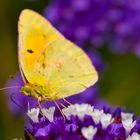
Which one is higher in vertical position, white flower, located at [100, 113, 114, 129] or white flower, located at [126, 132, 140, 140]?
white flower, located at [100, 113, 114, 129]

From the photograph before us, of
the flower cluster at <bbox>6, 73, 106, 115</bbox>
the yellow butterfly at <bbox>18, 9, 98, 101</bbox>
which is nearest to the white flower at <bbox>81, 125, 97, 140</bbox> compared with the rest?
the yellow butterfly at <bbox>18, 9, 98, 101</bbox>

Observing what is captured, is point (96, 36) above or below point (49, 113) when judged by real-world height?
below

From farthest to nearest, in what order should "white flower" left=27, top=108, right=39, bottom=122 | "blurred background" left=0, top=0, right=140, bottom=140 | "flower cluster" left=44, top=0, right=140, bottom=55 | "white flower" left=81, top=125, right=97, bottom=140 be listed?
"flower cluster" left=44, top=0, right=140, bottom=55, "blurred background" left=0, top=0, right=140, bottom=140, "white flower" left=27, top=108, right=39, bottom=122, "white flower" left=81, top=125, right=97, bottom=140

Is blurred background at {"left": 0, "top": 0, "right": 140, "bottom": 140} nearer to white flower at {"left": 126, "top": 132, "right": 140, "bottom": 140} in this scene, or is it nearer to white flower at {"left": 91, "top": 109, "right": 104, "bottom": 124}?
white flower at {"left": 91, "top": 109, "right": 104, "bottom": 124}

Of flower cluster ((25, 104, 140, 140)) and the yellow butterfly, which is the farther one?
the yellow butterfly

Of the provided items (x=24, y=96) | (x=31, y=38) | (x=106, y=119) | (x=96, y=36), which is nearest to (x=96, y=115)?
(x=106, y=119)

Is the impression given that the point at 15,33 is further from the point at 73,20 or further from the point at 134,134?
the point at 134,134

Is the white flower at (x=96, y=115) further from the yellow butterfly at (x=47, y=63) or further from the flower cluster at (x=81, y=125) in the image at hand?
the yellow butterfly at (x=47, y=63)

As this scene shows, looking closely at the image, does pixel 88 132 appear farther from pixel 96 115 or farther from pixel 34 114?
pixel 34 114

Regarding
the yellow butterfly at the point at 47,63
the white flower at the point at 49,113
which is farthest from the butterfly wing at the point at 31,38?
the white flower at the point at 49,113
